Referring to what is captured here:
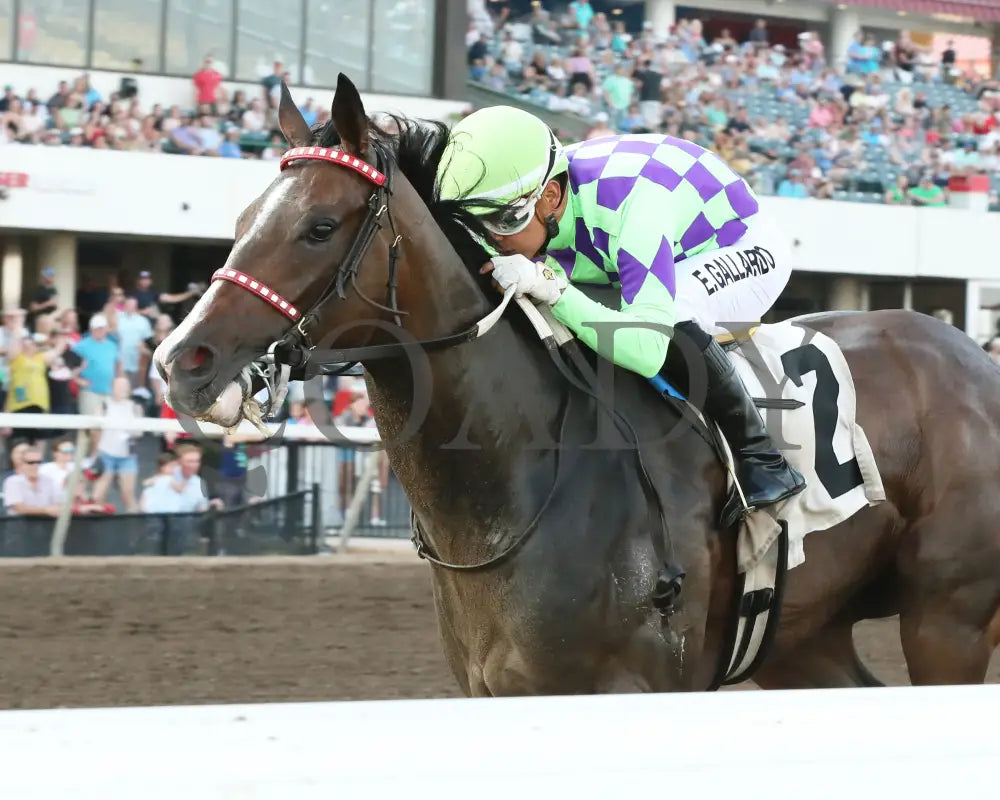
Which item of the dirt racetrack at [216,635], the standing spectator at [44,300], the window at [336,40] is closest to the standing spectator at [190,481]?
the dirt racetrack at [216,635]

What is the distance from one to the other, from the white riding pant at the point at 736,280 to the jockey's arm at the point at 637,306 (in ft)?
0.58

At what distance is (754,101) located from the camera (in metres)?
15.9

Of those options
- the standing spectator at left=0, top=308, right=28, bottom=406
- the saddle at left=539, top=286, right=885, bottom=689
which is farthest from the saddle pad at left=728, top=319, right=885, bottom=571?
the standing spectator at left=0, top=308, right=28, bottom=406

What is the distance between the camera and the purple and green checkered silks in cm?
278

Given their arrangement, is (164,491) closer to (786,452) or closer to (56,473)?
(56,473)

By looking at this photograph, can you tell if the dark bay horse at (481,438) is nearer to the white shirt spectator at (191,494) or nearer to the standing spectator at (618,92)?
the white shirt spectator at (191,494)

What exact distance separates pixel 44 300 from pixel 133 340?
2466 millimetres

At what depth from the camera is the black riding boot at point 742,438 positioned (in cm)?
291

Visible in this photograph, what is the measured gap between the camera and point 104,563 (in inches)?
213

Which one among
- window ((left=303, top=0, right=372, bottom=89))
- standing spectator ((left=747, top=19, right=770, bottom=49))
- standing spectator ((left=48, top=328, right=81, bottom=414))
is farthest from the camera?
standing spectator ((left=747, top=19, right=770, bottom=49))

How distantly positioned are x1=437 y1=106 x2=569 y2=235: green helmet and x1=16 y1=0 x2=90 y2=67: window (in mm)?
11395

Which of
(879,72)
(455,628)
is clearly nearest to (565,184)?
(455,628)

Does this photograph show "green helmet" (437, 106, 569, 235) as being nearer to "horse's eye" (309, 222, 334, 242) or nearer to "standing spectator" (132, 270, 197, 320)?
"horse's eye" (309, 222, 334, 242)

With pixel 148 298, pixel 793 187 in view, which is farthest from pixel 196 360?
pixel 793 187
